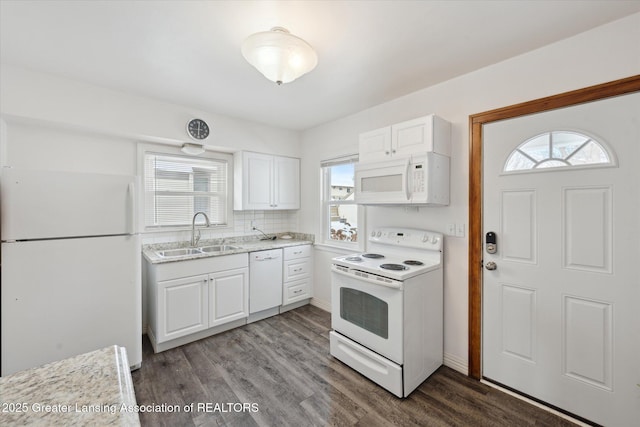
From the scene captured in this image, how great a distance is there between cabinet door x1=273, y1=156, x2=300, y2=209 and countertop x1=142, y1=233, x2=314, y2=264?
495 millimetres

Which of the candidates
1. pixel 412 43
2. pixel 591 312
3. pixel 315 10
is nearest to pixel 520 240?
pixel 591 312

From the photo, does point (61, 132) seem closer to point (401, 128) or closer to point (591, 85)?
point (401, 128)

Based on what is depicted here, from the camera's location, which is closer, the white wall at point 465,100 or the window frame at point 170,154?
the white wall at point 465,100

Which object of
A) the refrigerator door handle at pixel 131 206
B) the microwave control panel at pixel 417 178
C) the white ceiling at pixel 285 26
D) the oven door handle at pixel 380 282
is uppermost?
the white ceiling at pixel 285 26

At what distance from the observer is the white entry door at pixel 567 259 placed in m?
1.60

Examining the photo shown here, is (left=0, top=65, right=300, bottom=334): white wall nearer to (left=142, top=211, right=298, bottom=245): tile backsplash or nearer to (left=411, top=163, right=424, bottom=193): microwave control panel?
(left=142, top=211, right=298, bottom=245): tile backsplash

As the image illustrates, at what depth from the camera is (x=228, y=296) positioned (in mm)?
2945

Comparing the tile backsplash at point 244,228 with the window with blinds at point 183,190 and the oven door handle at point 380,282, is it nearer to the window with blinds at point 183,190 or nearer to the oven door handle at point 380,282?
the window with blinds at point 183,190

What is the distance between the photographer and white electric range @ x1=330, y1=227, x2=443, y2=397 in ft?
6.48

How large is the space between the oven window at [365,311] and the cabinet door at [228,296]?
4.12 ft

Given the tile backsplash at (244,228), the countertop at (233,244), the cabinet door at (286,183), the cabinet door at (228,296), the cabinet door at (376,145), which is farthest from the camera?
the cabinet door at (286,183)

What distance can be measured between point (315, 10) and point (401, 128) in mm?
1168

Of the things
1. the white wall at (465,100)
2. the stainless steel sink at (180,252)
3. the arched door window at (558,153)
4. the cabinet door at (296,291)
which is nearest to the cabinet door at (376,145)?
the white wall at (465,100)

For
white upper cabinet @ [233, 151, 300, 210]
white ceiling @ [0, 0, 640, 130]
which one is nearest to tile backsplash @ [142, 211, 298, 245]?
white upper cabinet @ [233, 151, 300, 210]
